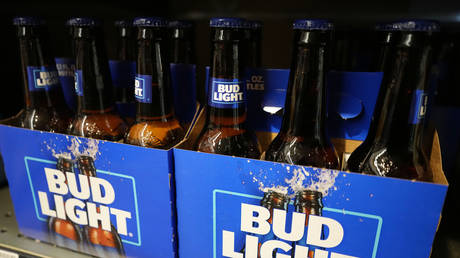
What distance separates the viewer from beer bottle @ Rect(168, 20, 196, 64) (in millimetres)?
979

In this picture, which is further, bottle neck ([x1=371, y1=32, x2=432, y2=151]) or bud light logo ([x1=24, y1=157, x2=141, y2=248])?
bud light logo ([x1=24, y1=157, x2=141, y2=248])

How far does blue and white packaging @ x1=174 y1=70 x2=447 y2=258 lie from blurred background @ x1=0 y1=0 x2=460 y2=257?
0.40 metres

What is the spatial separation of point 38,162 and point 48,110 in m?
0.16

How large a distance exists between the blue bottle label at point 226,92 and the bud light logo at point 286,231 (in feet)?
0.60

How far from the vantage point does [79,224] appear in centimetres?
77

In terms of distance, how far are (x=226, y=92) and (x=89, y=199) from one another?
0.40 m

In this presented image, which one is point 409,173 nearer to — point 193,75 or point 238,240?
point 238,240

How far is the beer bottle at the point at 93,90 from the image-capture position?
2.48ft

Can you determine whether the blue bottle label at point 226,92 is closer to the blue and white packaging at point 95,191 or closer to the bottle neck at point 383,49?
the blue and white packaging at point 95,191

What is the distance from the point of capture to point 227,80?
0.66 metres

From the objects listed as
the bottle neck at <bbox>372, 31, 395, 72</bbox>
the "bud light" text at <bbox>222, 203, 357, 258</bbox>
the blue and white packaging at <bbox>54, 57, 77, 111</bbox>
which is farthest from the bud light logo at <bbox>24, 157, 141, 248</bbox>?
the bottle neck at <bbox>372, 31, 395, 72</bbox>

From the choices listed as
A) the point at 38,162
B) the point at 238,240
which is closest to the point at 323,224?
the point at 238,240

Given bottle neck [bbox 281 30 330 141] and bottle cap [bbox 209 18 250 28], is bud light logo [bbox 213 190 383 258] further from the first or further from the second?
bottle cap [bbox 209 18 250 28]

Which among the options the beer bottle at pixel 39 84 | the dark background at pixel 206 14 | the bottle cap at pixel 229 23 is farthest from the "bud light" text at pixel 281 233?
the dark background at pixel 206 14
